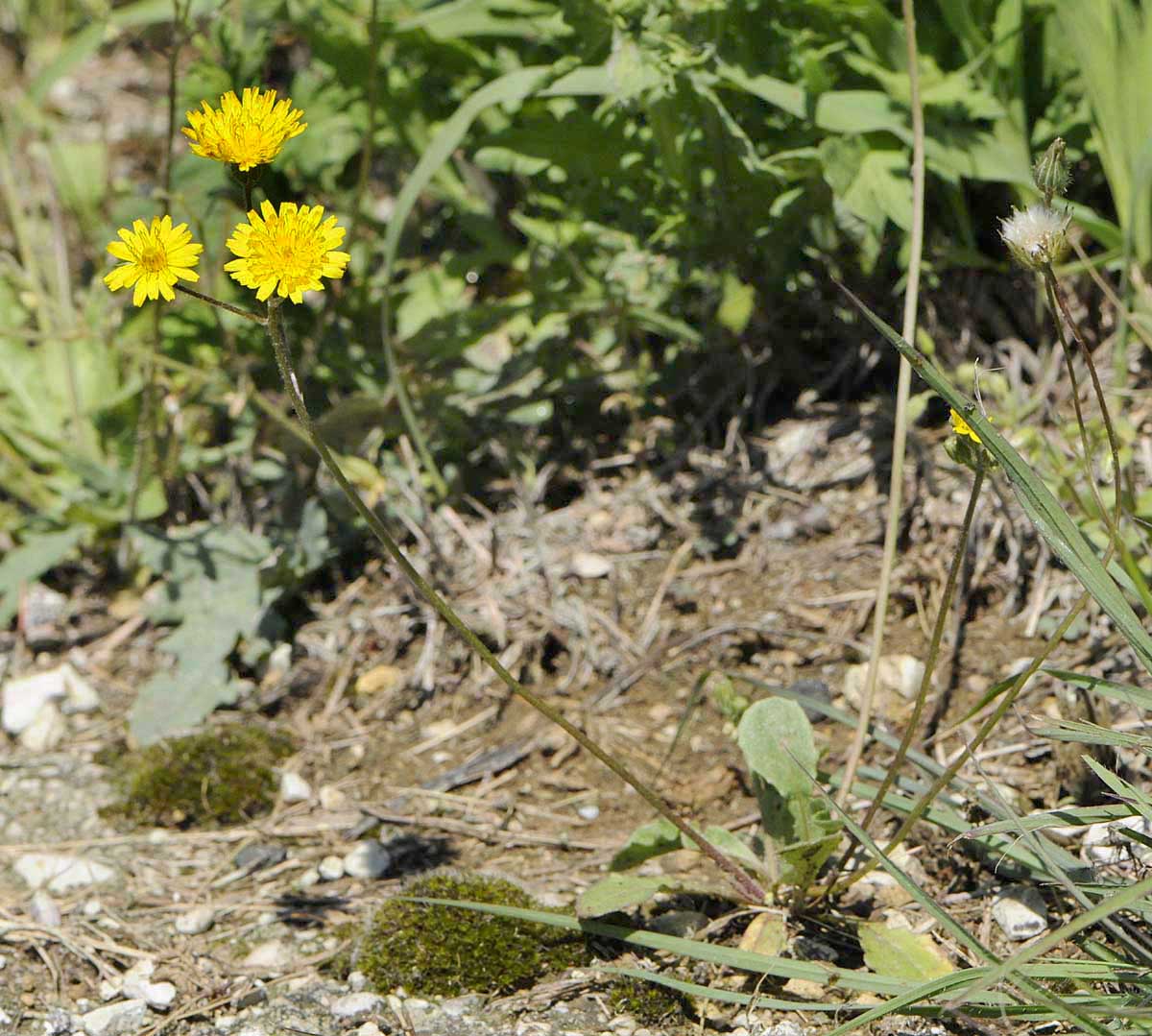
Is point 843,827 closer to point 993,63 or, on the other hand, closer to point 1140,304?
point 1140,304

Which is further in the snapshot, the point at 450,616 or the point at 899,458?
the point at 899,458

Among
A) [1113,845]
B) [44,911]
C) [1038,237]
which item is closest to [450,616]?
[1038,237]

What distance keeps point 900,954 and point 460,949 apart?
0.70m

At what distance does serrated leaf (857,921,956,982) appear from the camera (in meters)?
1.86

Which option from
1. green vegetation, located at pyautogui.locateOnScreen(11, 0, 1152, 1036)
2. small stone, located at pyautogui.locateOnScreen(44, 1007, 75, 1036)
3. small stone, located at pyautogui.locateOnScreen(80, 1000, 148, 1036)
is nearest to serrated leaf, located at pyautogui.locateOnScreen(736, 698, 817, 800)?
green vegetation, located at pyautogui.locateOnScreen(11, 0, 1152, 1036)

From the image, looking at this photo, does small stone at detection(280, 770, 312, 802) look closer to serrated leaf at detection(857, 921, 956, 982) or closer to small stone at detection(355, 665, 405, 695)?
small stone at detection(355, 665, 405, 695)

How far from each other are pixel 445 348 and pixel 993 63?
138 cm

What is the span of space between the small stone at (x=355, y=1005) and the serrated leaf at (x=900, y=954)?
0.77m

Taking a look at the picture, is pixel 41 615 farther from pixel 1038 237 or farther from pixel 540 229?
pixel 1038 237

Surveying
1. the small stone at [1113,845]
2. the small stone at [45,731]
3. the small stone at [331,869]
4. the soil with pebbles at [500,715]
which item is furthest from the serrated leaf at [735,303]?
the small stone at [45,731]

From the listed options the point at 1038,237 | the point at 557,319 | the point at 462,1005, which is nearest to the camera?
the point at 1038,237

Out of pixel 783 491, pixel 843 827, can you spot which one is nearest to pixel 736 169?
pixel 783 491

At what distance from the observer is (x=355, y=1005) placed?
2.03m

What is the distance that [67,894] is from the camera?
2432mm
